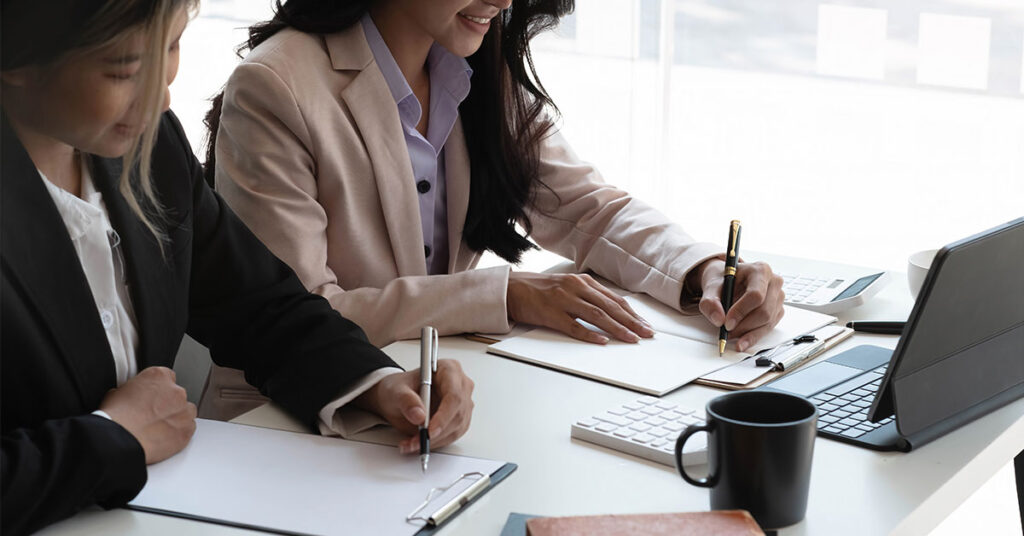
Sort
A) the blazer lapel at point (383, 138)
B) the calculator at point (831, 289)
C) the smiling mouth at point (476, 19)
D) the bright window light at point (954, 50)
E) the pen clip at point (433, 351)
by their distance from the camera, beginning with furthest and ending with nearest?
the bright window light at point (954, 50), the smiling mouth at point (476, 19), the blazer lapel at point (383, 138), the calculator at point (831, 289), the pen clip at point (433, 351)

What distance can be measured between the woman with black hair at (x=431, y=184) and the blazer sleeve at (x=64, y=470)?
0.54m

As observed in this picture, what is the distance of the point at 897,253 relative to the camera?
4043 mm

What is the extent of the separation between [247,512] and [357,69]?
90 centimetres

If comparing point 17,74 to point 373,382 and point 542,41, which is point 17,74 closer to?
point 373,382

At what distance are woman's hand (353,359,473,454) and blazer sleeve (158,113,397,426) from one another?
0.06 m

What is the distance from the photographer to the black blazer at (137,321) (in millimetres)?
913

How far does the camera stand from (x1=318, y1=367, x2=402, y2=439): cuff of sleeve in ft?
3.71

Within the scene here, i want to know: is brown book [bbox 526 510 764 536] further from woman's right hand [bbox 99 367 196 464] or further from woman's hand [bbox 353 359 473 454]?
woman's right hand [bbox 99 367 196 464]

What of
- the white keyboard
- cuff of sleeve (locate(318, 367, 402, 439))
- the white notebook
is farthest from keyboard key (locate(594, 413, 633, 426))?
cuff of sleeve (locate(318, 367, 402, 439))

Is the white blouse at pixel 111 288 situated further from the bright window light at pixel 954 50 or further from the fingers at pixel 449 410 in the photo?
the bright window light at pixel 954 50

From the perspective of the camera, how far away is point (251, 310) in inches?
51.4

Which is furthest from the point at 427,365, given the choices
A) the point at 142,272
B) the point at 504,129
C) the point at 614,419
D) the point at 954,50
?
the point at 954,50

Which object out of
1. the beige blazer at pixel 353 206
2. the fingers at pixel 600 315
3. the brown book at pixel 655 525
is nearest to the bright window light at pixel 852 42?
the beige blazer at pixel 353 206

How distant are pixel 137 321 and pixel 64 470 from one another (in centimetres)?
29
